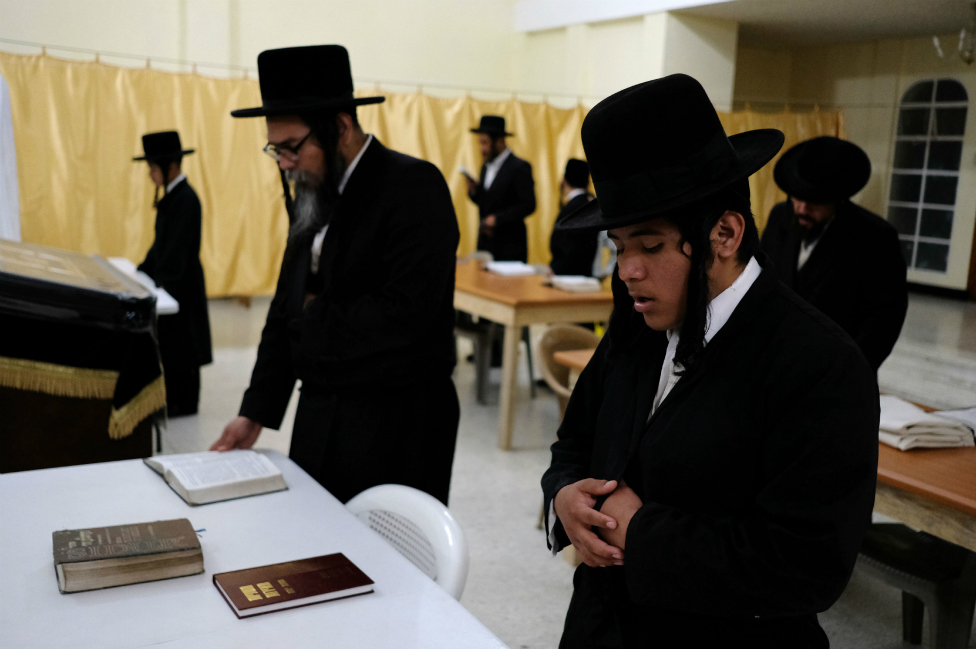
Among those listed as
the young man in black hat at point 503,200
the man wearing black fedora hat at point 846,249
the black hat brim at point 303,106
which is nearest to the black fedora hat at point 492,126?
the young man in black hat at point 503,200

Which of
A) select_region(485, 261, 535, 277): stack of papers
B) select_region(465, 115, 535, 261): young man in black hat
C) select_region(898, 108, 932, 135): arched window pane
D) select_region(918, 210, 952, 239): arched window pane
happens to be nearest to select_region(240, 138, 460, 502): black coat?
select_region(485, 261, 535, 277): stack of papers

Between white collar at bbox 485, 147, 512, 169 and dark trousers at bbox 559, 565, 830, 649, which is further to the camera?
white collar at bbox 485, 147, 512, 169

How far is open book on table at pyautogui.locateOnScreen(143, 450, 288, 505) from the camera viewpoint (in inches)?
68.9

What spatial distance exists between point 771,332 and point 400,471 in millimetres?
1197

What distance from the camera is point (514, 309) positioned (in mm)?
4488

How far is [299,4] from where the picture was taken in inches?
328

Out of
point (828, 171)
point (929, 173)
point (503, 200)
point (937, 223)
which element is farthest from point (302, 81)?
point (929, 173)

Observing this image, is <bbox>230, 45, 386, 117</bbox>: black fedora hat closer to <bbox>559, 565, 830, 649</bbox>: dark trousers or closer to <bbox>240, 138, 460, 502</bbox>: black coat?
<bbox>240, 138, 460, 502</bbox>: black coat

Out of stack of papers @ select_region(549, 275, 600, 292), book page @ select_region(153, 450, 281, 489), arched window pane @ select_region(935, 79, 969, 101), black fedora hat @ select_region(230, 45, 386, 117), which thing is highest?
arched window pane @ select_region(935, 79, 969, 101)

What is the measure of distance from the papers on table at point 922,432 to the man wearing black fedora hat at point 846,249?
1.97 feet

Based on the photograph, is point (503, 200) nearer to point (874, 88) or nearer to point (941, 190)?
point (941, 190)

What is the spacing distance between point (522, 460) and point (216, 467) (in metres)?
2.74

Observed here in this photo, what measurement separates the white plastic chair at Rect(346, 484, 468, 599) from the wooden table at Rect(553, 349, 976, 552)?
1152 millimetres

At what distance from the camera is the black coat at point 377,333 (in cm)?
195
